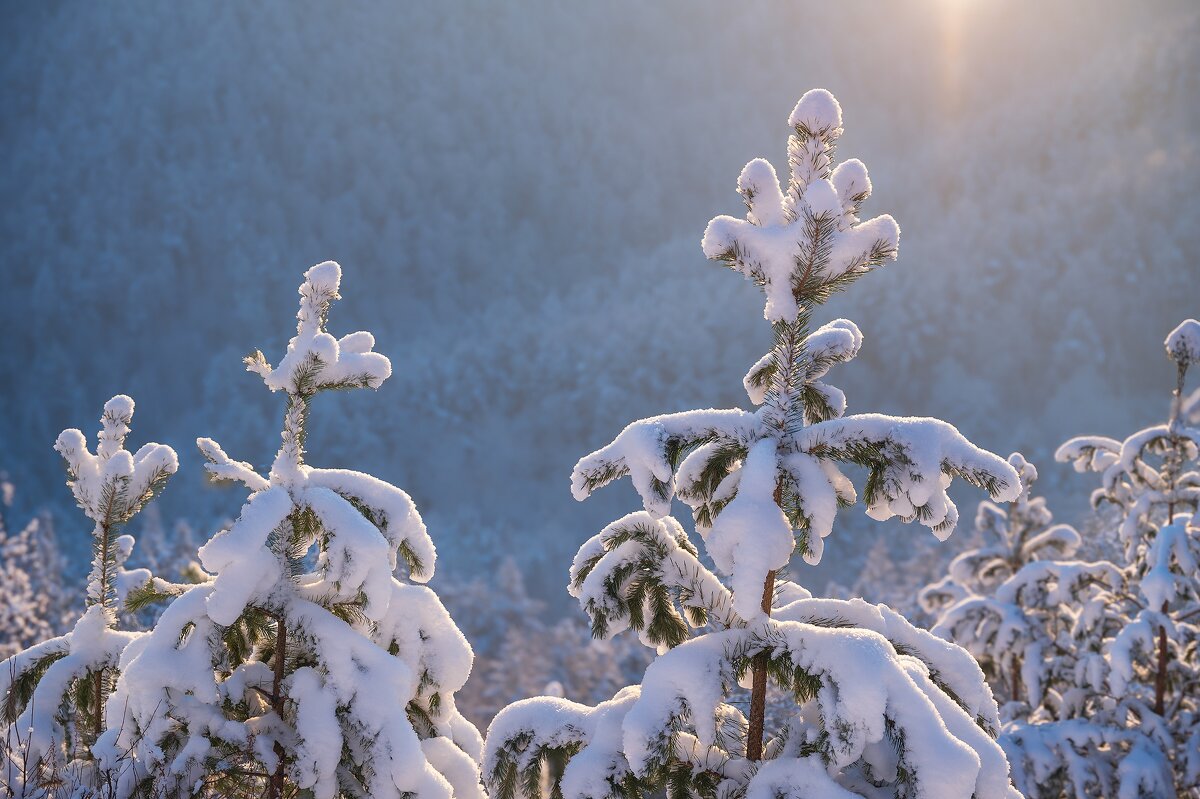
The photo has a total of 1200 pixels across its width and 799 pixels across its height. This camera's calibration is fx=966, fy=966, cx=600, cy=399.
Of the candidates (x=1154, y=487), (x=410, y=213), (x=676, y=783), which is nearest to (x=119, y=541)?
(x=676, y=783)

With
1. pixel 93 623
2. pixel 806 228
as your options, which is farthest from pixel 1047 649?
pixel 93 623

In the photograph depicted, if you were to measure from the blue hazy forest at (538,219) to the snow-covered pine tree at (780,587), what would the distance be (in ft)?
205

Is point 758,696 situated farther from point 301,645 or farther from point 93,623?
point 93,623

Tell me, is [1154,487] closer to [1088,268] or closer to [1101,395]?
[1101,395]

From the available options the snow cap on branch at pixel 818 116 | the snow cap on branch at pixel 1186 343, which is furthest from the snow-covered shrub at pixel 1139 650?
the snow cap on branch at pixel 818 116

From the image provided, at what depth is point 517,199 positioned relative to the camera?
373ft

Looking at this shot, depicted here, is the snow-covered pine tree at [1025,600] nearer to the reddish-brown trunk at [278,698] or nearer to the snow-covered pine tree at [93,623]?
the reddish-brown trunk at [278,698]

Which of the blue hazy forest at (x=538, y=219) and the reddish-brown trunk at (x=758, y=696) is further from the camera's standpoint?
the blue hazy forest at (x=538, y=219)

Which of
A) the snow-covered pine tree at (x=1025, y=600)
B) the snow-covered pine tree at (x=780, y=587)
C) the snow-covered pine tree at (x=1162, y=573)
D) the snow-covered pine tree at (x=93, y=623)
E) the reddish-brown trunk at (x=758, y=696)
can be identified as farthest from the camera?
the snow-covered pine tree at (x=1025, y=600)

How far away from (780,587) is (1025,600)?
749cm

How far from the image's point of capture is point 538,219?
111 meters

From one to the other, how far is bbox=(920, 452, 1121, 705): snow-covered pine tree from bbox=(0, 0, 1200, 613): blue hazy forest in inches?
2167

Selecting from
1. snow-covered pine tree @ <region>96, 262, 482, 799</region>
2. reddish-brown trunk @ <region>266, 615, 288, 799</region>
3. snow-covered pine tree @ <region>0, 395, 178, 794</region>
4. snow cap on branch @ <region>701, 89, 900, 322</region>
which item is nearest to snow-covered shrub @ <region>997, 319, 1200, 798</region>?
snow cap on branch @ <region>701, 89, 900, 322</region>

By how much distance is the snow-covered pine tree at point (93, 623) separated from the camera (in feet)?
19.7
